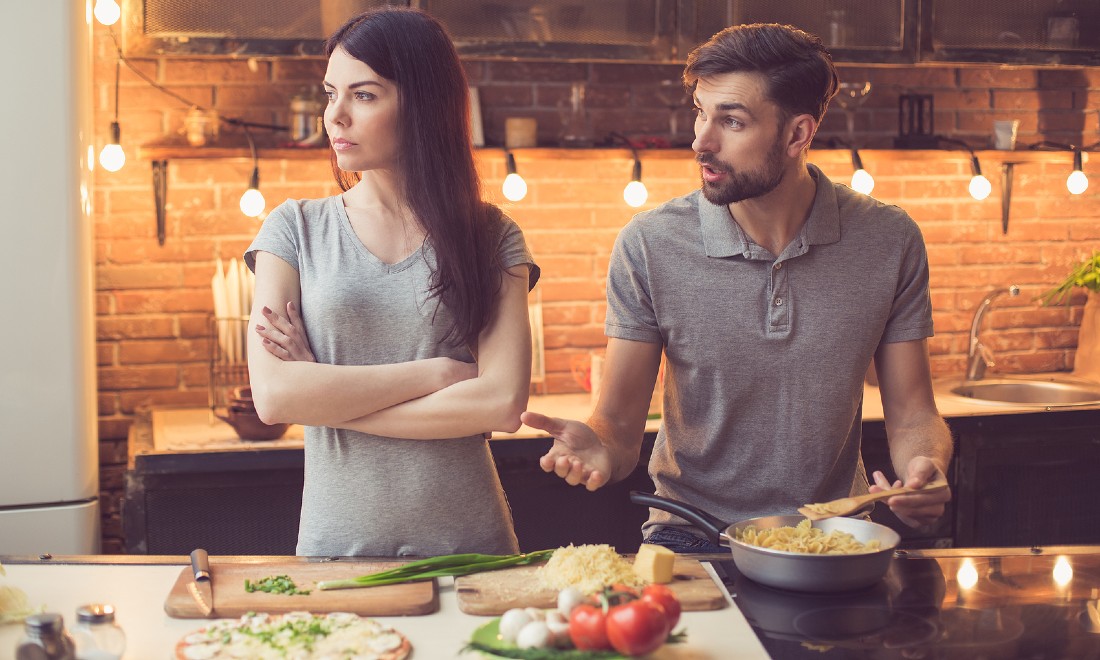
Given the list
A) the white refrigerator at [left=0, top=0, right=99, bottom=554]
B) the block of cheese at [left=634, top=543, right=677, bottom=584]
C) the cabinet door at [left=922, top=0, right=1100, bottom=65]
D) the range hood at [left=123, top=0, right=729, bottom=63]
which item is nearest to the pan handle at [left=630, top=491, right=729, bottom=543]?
the block of cheese at [left=634, top=543, right=677, bottom=584]

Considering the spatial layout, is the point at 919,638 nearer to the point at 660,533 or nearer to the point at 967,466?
the point at 660,533

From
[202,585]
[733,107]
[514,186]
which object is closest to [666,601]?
[202,585]

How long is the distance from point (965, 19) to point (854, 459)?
78.8 inches

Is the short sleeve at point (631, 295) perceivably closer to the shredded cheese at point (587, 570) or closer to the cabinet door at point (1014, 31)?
the shredded cheese at point (587, 570)

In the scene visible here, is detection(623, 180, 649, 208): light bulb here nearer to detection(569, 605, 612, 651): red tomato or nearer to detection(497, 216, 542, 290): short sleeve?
detection(497, 216, 542, 290): short sleeve

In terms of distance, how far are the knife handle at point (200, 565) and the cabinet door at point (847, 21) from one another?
2.30m

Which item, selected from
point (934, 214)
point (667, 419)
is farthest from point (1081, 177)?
point (667, 419)

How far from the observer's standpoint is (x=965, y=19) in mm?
3584

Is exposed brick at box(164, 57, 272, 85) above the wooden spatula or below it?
above

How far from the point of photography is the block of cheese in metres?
1.60

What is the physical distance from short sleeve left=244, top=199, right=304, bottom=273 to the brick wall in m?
1.56

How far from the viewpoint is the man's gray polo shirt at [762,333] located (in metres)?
A: 2.05

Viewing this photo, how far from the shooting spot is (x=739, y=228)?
2117 millimetres

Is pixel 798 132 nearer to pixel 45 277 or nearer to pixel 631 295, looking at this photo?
pixel 631 295
